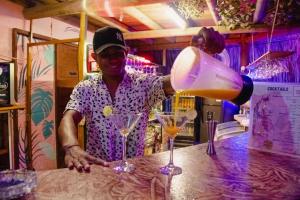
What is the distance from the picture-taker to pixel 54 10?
12.8 feet

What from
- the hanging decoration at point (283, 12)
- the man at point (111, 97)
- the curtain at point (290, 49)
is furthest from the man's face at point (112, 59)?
the curtain at point (290, 49)

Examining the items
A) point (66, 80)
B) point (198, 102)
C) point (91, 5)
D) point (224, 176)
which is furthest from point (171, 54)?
point (224, 176)

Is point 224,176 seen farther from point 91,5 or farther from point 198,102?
point 198,102

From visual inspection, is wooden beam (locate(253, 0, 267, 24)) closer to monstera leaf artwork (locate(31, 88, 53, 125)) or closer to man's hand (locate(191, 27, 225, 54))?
man's hand (locate(191, 27, 225, 54))

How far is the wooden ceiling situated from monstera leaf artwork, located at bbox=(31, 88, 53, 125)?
122 centimetres

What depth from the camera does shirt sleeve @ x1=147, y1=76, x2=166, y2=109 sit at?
1.98 m

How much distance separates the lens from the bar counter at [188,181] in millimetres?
970

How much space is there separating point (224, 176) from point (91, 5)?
3.16 m

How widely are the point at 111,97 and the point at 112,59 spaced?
0.90 ft

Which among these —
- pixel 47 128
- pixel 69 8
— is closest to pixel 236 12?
pixel 69 8

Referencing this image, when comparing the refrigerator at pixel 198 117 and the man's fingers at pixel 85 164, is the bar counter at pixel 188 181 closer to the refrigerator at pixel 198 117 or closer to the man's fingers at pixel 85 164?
the man's fingers at pixel 85 164

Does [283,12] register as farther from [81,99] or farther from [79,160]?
[79,160]

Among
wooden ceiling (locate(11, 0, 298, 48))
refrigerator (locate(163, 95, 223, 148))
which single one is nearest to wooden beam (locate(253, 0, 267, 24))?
wooden ceiling (locate(11, 0, 298, 48))

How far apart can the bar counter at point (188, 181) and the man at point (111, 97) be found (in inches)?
18.8
